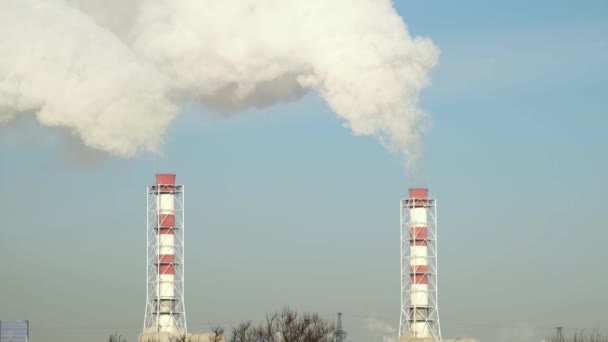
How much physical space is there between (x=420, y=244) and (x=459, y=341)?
5.65m

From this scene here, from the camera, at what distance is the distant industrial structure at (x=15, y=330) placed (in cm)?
6669

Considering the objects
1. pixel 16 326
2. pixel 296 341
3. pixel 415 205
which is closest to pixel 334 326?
pixel 296 341

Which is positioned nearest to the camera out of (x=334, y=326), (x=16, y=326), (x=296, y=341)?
(x=296, y=341)

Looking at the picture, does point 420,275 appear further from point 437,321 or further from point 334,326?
point 334,326

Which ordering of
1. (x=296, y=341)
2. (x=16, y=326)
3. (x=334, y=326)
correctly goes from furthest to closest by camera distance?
(x=16, y=326), (x=334, y=326), (x=296, y=341)

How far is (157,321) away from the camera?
6862 centimetres

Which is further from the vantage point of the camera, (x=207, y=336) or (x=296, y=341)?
(x=207, y=336)

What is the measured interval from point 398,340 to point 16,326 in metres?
19.9

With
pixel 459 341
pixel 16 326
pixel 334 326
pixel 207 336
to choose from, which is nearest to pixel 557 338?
pixel 459 341

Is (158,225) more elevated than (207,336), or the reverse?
(158,225)

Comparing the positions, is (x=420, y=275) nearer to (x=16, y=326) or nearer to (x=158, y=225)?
(x=158, y=225)

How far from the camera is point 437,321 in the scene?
69.2m

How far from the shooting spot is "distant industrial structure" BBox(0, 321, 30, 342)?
66.7m

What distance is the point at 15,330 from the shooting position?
219ft
